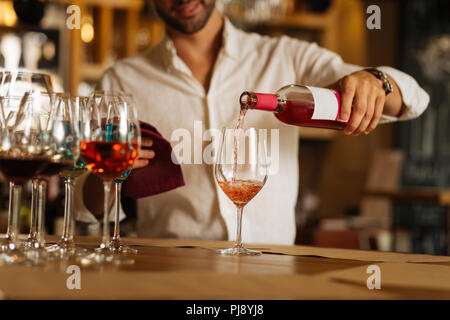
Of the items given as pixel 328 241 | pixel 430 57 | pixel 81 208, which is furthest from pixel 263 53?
pixel 430 57

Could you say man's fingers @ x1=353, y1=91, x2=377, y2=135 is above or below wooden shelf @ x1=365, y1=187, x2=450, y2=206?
above

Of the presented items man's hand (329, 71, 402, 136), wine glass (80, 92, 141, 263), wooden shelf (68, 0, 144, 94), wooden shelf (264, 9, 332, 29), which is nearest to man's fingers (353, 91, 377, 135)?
man's hand (329, 71, 402, 136)

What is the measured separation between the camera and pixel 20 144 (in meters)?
0.87

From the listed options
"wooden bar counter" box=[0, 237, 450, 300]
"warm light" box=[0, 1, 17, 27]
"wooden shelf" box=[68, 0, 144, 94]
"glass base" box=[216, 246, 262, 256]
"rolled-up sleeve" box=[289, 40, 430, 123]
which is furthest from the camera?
"wooden shelf" box=[68, 0, 144, 94]

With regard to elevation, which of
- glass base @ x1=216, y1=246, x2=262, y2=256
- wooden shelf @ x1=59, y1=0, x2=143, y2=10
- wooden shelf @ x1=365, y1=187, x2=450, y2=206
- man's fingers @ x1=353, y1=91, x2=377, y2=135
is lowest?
wooden shelf @ x1=365, y1=187, x2=450, y2=206

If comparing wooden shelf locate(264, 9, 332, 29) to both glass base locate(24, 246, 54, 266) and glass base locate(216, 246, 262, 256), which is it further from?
glass base locate(24, 246, 54, 266)

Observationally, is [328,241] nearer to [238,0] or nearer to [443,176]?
[238,0]

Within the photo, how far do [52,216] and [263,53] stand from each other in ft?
3.68

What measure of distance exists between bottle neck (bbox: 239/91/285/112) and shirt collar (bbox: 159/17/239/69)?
562 mm

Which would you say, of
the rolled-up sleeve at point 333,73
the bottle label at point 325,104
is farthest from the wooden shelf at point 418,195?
the bottle label at point 325,104

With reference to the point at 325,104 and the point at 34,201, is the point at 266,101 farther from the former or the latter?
the point at 34,201

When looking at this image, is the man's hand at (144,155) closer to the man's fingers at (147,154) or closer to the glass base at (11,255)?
the man's fingers at (147,154)

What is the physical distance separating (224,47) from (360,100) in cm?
62

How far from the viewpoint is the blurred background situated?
3.53 metres
